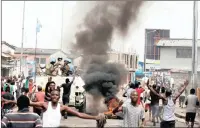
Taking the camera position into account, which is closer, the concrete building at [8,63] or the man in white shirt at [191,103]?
the man in white shirt at [191,103]

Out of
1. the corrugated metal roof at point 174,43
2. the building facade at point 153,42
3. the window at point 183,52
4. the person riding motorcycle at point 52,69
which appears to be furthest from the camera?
the building facade at point 153,42

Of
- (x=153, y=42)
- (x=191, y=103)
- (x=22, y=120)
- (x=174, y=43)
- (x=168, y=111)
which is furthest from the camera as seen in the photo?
(x=153, y=42)

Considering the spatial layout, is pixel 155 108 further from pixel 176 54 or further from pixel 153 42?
pixel 153 42

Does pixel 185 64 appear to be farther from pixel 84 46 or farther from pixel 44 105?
pixel 44 105

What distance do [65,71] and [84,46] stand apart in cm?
266

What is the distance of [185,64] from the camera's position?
4156cm

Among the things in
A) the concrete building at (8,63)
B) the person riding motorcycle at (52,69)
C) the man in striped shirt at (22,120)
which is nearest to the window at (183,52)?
the concrete building at (8,63)

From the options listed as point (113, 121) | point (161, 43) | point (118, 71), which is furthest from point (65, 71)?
point (161, 43)

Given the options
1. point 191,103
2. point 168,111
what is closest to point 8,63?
point 191,103

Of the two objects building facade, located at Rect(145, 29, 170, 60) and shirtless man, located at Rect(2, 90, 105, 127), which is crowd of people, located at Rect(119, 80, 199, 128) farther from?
building facade, located at Rect(145, 29, 170, 60)

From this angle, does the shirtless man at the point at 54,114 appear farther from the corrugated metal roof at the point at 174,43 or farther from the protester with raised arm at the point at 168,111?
the corrugated metal roof at the point at 174,43

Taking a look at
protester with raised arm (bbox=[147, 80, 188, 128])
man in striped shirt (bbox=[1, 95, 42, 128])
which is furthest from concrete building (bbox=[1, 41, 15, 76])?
man in striped shirt (bbox=[1, 95, 42, 128])

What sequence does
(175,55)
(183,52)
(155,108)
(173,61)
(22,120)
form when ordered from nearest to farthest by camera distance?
1. (22,120)
2. (155,108)
3. (173,61)
4. (175,55)
5. (183,52)

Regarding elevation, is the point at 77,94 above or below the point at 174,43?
below
